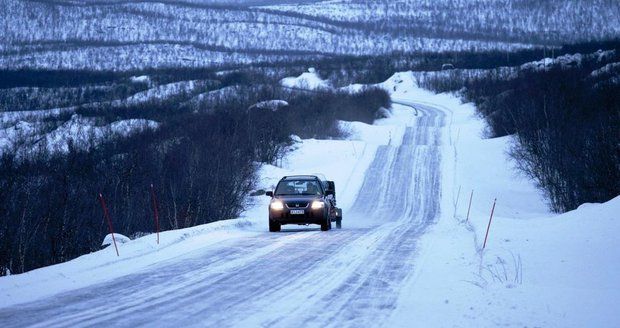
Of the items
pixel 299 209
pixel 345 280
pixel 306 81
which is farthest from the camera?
pixel 306 81

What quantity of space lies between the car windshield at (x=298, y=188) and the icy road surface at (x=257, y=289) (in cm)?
352

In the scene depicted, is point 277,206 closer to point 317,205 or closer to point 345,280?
point 317,205

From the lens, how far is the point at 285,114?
92.2 meters

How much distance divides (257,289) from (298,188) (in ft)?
47.6

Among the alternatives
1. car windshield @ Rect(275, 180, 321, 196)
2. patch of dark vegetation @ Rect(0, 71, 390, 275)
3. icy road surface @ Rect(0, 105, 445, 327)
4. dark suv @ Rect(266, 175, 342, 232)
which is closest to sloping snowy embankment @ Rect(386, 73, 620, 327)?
icy road surface @ Rect(0, 105, 445, 327)

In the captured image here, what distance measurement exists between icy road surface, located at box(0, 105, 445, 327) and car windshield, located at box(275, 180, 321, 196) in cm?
352

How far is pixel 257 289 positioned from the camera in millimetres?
11594

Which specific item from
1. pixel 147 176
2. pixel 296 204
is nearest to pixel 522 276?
pixel 296 204

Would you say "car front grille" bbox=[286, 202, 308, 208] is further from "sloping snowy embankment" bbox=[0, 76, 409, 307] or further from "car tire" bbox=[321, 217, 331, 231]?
"sloping snowy embankment" bbox=[0, 76, 409, 307]

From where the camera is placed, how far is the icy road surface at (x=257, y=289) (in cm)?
924

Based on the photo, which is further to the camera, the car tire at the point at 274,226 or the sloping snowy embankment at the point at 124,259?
the car tire at the point at 274,226

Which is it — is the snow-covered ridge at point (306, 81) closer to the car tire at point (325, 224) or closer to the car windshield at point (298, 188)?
the car windshield at point (298, 188)

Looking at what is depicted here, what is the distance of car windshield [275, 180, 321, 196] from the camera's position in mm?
25844

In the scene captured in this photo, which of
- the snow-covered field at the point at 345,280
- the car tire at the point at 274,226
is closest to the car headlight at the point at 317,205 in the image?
the car tire at the point at 274,226
